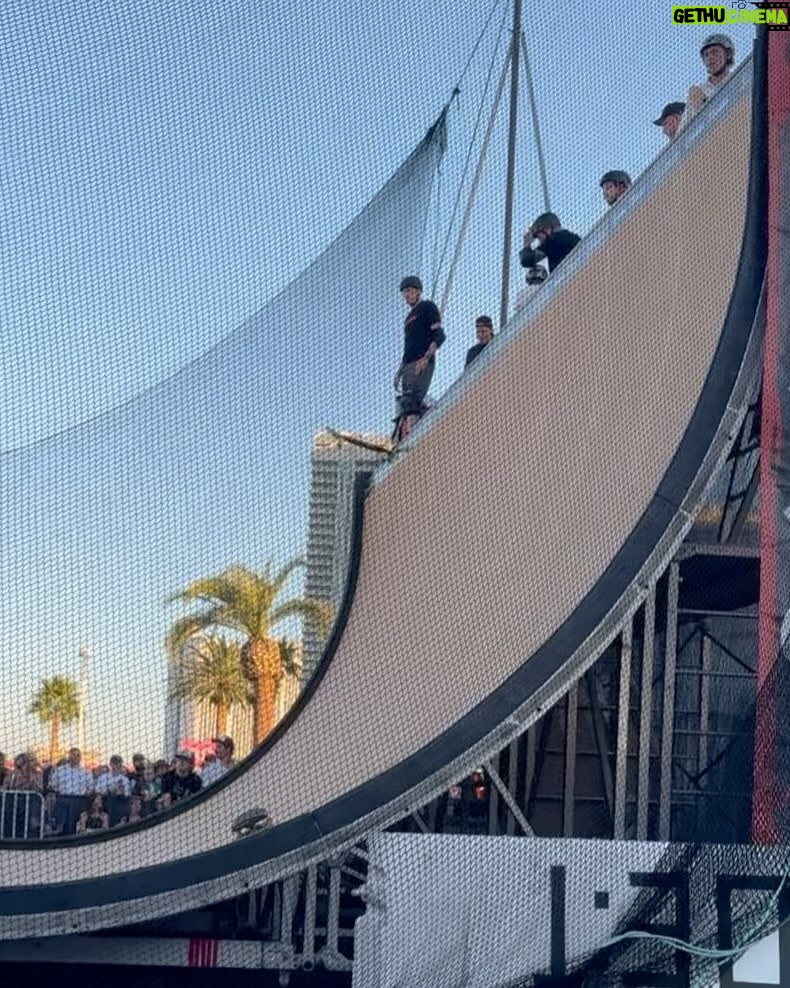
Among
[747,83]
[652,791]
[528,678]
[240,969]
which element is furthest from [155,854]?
[747,83]

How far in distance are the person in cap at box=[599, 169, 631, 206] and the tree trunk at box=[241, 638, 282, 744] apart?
3.32 meters

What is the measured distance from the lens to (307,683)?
1155 centimetres

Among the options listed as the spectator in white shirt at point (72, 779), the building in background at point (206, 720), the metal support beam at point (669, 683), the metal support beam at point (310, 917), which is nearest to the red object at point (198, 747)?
the building in background at point (206, 720)

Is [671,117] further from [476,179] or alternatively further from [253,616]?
[253,616]

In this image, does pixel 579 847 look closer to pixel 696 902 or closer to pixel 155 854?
pixel 696 902

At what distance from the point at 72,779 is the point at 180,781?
1.99ft

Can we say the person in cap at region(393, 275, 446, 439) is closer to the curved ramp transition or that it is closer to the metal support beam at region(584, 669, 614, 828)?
the curved ramp transition

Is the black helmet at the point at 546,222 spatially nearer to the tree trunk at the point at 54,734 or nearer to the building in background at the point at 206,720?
the building in background at the point at 206,720

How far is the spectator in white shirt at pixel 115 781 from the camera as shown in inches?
435

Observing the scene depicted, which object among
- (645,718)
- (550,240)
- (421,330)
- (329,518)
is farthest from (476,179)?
(645,718)

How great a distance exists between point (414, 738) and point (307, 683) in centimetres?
83

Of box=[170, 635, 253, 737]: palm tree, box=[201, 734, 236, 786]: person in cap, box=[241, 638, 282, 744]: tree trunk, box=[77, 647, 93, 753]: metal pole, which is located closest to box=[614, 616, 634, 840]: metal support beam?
box=[241, 638, 282, 744]: tree trunk

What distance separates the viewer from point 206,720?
11.3 meters

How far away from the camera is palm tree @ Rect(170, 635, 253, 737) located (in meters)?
10.8
